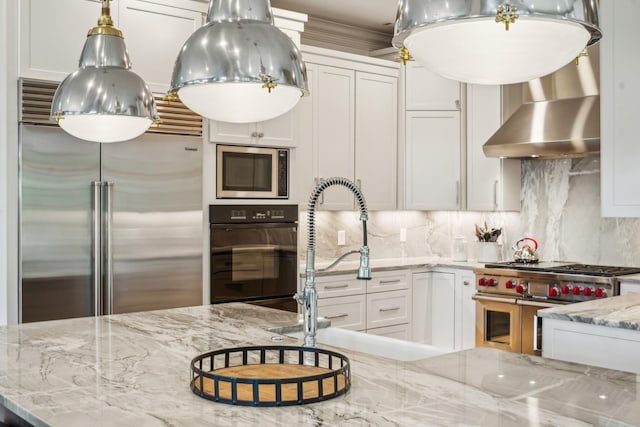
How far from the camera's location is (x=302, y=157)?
511 cm

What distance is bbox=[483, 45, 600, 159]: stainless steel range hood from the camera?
4797 millimetres

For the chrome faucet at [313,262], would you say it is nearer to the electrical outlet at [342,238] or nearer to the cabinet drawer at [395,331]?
the cabinet drawer at [395,331]

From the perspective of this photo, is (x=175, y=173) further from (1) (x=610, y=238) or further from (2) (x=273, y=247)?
(1) (x=610, y=238)

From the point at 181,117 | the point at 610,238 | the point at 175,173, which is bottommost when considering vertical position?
the point at 610,238

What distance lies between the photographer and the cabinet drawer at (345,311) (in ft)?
16.2

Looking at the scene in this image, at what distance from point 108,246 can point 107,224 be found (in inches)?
4.7

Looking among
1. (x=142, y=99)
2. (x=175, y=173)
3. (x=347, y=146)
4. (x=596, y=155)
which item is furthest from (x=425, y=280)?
(x=142, y=99)

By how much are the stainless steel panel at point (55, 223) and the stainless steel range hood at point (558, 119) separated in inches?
116

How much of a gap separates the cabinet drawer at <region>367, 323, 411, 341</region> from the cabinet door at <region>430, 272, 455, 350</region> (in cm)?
25

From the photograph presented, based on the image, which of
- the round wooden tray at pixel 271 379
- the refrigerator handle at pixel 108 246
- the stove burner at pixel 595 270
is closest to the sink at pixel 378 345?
the round wooden tray at pixel 271 379

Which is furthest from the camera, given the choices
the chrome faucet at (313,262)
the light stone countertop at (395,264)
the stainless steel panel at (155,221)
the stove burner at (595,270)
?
the light stone countertop at (395,264)

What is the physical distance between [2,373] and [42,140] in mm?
2002

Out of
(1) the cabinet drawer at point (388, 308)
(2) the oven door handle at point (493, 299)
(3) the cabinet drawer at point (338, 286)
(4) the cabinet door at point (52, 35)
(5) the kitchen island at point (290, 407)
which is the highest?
(4) the cabinet door at point (52, 35)

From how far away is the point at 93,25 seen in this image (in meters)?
3.82
